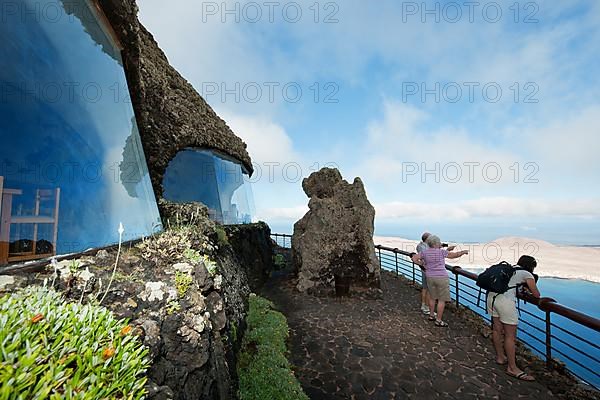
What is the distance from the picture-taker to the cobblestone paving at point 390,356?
171 inches

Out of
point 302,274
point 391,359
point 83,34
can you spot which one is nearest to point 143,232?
point 83,34

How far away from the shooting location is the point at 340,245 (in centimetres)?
958

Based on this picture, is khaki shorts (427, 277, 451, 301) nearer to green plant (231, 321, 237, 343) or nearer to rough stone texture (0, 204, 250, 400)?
green plant (231, 321, 237, 343)

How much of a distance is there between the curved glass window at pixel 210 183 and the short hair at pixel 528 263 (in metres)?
Result: 9.17

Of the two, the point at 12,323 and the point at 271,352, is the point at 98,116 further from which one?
the point at 271,352

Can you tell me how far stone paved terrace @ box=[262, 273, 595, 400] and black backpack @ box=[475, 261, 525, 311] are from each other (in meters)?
1.42

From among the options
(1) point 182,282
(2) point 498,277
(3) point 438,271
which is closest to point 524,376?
(2) point 498,277

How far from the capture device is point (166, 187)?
994 cm

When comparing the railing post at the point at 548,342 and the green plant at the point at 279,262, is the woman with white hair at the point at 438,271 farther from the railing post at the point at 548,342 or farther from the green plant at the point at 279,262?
the green plant at the point at 279,262

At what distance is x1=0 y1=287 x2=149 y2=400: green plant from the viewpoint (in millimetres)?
1064

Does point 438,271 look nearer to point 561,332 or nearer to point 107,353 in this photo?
point 561,332

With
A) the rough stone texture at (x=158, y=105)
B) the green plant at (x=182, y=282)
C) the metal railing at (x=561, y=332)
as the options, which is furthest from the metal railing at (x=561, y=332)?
the rough stone texture at (x=158, y=105)

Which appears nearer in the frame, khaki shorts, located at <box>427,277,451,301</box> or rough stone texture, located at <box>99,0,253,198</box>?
rough stone texture, located at <box>99,0,253,198</box>

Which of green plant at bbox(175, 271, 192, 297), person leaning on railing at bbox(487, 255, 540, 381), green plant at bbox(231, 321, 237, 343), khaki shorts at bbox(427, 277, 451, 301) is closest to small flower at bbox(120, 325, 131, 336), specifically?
green plant at bbox(175, 271, 192, 297)
